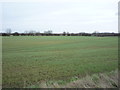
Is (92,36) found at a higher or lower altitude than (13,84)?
higher

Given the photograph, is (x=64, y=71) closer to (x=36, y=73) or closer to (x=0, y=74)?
(x=36, y=73)

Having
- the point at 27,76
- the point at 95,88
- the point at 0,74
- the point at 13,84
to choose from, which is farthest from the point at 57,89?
the point at 0,74

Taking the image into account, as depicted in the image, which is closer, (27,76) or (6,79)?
(6,79)

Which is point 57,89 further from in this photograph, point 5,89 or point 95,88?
point 5,89

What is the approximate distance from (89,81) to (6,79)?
3.21 metres

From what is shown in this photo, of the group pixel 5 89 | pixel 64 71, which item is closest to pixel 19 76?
pixel 5 89

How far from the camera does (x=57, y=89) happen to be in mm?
3699

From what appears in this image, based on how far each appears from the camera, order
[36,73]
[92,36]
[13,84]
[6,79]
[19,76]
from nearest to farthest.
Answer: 1. [13,84]
2. [6,79]
3. [19,76]
4. [36,73]
5. [92,36]

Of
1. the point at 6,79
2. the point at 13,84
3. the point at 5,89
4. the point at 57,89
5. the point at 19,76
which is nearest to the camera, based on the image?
the point at 57,89

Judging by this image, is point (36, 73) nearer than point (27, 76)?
No

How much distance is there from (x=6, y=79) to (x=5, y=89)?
1.09 meters

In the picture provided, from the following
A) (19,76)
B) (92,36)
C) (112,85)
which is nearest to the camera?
(112,85)

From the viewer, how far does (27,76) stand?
19.4ft

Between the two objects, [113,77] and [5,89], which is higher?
[113,77]
